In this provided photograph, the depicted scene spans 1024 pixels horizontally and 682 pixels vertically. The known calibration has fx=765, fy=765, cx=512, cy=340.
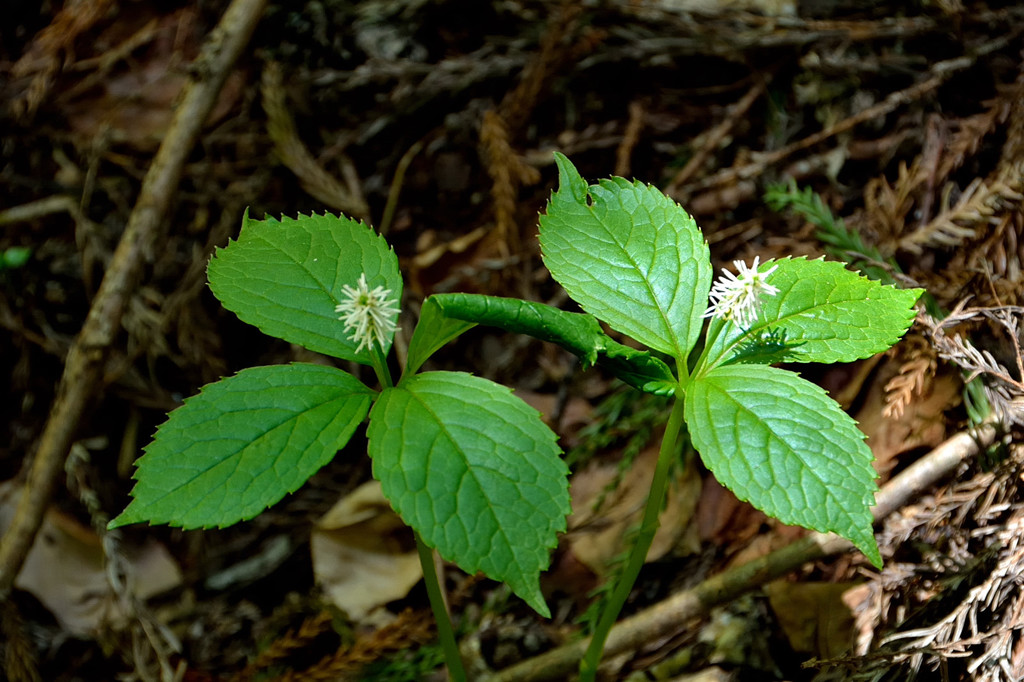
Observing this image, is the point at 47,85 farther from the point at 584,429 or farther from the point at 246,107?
the point at 584,429

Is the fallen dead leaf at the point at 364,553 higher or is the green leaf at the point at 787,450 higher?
the green leaf at the point at 787,450

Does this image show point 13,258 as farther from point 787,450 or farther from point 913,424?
point 913,424

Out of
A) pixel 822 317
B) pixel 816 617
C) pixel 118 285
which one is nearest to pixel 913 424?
pixel 816 617

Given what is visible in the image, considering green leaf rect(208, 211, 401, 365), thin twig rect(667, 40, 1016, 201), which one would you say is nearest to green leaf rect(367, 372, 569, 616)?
green leaf rect(208, 211, 401, 365)

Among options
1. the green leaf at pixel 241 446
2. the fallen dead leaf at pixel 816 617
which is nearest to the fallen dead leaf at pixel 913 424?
the fallen dead leaf at pixel 816 617

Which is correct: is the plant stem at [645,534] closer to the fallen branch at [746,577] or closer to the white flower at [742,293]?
the white flower at [742,293]

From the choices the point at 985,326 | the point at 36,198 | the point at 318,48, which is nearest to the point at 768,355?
the point at 985,326

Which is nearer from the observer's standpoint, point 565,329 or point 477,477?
point 477,477
